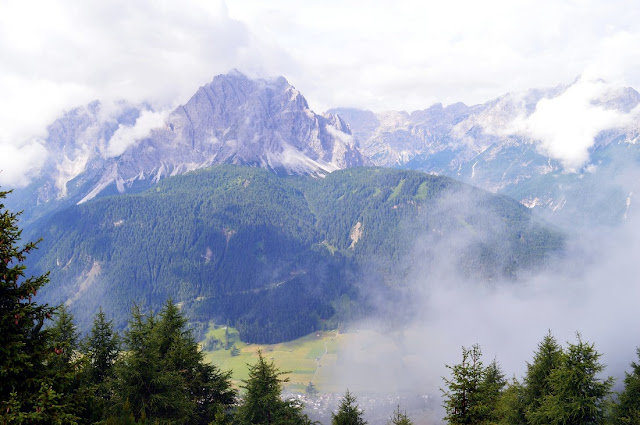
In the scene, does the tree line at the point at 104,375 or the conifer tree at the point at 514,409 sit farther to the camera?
the conifer tree at the point at 514,409

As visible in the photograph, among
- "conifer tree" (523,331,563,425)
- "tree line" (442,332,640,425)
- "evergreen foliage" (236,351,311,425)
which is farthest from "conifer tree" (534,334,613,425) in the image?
"evergreen foliage" (236,351,311,425)

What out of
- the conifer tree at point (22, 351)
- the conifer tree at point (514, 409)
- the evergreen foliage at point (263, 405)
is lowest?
the conifer tree at point (514, 409)

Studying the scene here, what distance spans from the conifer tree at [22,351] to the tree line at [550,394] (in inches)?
A: 752

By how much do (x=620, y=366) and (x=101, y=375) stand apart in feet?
676

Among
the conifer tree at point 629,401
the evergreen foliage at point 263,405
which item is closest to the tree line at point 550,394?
the conifer tree at point 629,401

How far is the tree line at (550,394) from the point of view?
25.2 meters

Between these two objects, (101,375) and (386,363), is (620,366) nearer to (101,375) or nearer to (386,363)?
(386,363)

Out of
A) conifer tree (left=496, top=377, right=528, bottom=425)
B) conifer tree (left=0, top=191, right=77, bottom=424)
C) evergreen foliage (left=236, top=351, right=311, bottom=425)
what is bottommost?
conifer tree (left=496, top=377, right=528, bottom=425)

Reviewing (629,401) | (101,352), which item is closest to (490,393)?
(629,401)

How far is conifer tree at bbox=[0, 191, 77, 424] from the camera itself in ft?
46.5

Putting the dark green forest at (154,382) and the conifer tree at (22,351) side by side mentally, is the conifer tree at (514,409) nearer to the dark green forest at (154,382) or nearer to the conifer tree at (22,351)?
the dark green forest at (154,382)

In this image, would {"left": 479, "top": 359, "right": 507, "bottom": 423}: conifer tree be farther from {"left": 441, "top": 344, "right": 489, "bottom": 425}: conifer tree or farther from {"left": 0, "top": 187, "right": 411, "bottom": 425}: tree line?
{"left": 0, "top": 187, "right": 411, "bottom": 425}: tree line

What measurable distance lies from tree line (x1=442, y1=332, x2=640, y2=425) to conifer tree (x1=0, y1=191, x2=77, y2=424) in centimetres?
1909

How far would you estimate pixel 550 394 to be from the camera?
111ft
